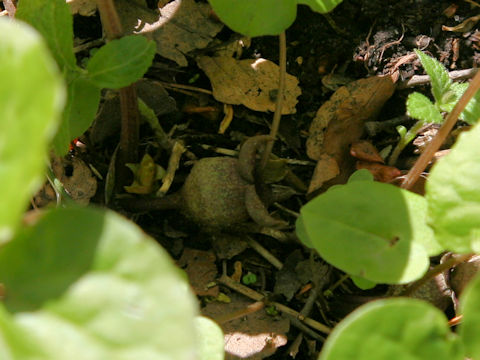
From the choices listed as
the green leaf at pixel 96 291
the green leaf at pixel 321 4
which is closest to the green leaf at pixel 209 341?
the green leaf at pixel 96 291

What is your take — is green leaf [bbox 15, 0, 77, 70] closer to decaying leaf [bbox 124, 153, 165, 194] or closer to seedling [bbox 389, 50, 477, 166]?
decaying leaf [bbox 124, 153, 165, 194]

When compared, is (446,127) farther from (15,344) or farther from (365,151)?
(15,344)

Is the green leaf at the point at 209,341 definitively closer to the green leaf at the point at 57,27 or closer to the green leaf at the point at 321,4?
the green leaf at the point at 57,27

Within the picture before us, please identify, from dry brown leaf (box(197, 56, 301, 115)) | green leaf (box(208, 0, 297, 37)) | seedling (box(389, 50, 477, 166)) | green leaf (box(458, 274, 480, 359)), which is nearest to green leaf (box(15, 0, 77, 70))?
green leaf (box(208, 0, 297, 37))

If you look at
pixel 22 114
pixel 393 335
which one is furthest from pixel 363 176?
pixel 22 114

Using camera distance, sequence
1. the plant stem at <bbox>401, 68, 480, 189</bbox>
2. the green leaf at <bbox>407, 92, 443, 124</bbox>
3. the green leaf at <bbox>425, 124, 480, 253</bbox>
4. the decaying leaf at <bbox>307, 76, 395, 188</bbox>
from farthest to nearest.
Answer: the decaying leaf at <bbox>307, 76, 395, 188</bbox> → the green leaf at <bbox>407, 92, 443, 124</bbox> → the plant stem at <bbox>401, 68, 480, 189</bbox> → the green leaf at <bbox>425, 124, 480, 253</bbox>

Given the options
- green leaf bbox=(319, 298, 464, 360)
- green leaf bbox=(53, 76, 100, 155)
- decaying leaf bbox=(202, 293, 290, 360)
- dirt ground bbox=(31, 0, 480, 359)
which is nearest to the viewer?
green leaf bbox=(319, 298, 464, 360)
